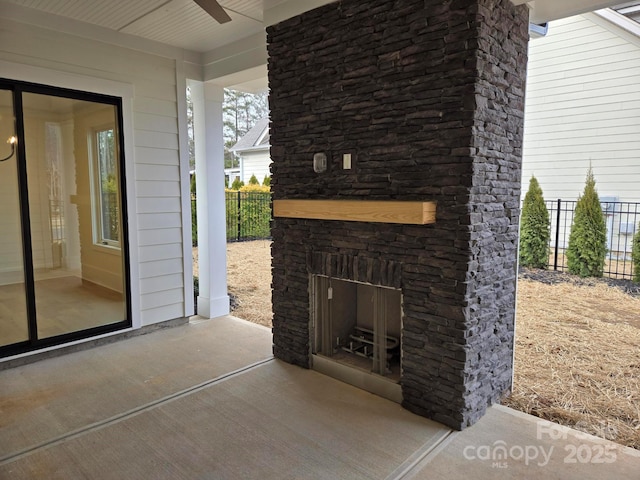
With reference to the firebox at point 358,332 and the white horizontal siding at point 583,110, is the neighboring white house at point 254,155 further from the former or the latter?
the firebox at point 358,332

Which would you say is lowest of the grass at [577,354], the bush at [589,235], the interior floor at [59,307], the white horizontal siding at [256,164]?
the grass at [577,354]

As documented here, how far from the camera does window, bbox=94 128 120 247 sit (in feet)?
13.3

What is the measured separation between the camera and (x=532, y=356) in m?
3.57

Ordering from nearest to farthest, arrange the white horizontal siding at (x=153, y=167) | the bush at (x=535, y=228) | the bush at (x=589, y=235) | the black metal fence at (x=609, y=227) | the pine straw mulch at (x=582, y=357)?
the pine straw mulch at (x=582, y=357)
the white horizontal siding at (x=153, y=167)
the bush at (x=589, y=235)
the black metal fence at (x=609, y=227)
the bush at (x=535, y=228)

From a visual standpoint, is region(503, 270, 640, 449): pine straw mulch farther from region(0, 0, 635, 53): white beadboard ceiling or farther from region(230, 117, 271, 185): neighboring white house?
region(230, 117, 271, 185): neighboring white house

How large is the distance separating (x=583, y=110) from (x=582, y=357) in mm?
4852

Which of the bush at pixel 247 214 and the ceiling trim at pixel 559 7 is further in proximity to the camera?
the bush at pixel 247 214

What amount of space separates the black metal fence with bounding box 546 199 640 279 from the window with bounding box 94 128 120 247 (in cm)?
575

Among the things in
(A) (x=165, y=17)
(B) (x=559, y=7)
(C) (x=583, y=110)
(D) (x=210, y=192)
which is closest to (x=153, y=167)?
(D) (x=210, y=192)

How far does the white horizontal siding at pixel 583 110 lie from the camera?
20.7ft

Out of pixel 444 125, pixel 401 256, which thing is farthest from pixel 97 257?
pixel 444 125

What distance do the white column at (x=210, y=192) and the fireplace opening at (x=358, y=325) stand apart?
6.22ft

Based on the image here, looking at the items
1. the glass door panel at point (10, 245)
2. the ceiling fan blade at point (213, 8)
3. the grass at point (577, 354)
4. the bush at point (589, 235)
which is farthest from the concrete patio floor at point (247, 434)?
the bush at point (589, 235)

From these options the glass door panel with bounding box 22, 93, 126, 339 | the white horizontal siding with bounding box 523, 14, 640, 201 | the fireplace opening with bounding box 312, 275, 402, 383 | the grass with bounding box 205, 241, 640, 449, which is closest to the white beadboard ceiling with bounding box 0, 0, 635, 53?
the glass door panel with bounding box 22, 93, 126, 339
